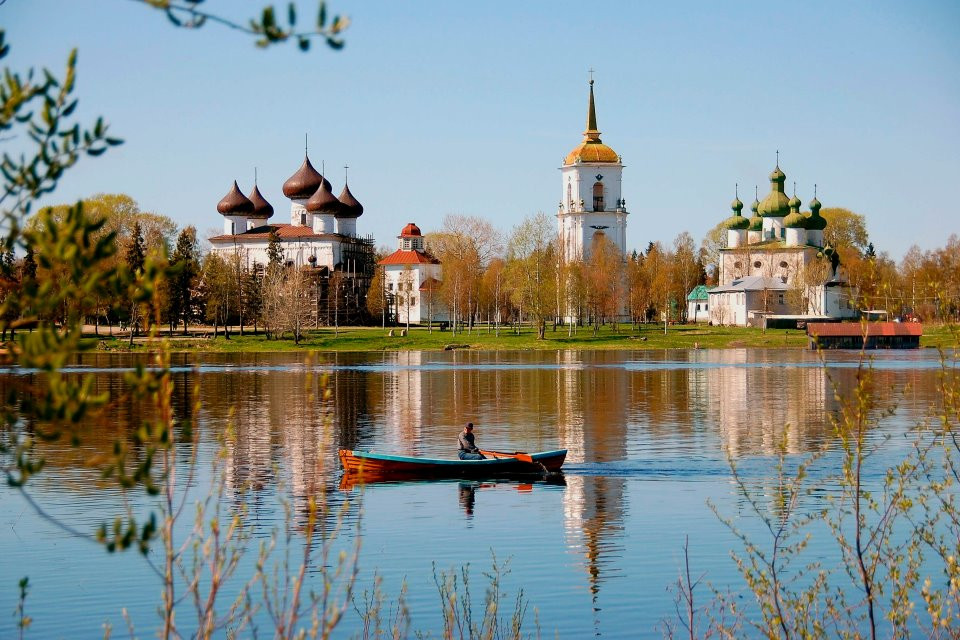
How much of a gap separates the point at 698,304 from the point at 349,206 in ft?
127

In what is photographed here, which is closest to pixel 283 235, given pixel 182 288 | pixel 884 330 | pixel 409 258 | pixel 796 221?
pixel 409 258

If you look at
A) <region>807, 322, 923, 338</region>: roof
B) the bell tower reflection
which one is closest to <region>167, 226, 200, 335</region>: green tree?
the bell tower reflection

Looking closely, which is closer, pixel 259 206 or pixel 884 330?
pixel 884 330

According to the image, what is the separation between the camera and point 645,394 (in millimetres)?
46719

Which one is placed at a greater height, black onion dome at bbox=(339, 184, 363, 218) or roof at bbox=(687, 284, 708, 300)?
black onion dome at bbox=(339, 184, 363, 218)

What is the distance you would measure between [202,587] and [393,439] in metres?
16.6

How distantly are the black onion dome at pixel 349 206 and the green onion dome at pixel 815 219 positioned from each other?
143ft

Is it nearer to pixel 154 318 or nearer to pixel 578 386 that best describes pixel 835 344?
pixel 578 386

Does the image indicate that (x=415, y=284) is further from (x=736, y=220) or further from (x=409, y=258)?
(x=736, y=220)

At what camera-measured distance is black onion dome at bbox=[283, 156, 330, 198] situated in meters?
118

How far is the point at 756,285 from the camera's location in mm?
111688

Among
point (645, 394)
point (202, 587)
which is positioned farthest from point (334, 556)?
point (645, 394)

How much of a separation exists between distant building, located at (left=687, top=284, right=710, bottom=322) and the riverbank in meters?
32.6

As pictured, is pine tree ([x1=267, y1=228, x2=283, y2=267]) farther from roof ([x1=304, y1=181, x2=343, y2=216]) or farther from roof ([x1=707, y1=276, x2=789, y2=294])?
roof ([x1=707, y1=276, x2=789, y2=294])
